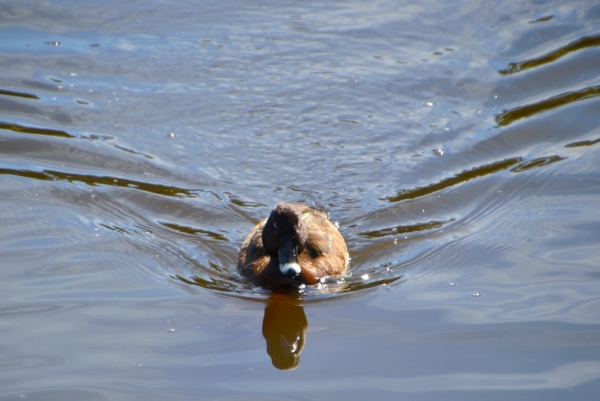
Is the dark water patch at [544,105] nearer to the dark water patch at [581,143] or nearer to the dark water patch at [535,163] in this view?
the dark water patch at [581,143]

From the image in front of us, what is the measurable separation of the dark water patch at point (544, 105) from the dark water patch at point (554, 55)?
1040 mm

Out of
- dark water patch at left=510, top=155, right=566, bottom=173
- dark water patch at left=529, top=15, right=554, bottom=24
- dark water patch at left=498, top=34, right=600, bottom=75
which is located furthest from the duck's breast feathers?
dark water patch at left=529, top=15, right=554, bottom=24

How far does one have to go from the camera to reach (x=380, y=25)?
14.3m

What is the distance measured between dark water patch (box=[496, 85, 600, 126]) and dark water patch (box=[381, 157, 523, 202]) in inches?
44.7

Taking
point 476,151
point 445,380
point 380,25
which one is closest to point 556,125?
point 476,151

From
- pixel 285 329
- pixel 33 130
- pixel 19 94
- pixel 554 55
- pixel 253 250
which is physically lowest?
pixel 285 329

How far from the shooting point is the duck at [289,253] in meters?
8.20

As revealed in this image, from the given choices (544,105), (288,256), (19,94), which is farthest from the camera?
(19,94)

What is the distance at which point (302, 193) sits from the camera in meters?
10.5

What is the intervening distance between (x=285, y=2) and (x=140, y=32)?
9.78 ft

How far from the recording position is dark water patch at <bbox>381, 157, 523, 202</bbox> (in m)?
10.3

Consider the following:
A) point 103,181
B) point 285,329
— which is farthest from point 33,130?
point 285,329

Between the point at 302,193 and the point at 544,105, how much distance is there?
427 cm

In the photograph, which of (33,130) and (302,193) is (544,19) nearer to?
(302,193)
